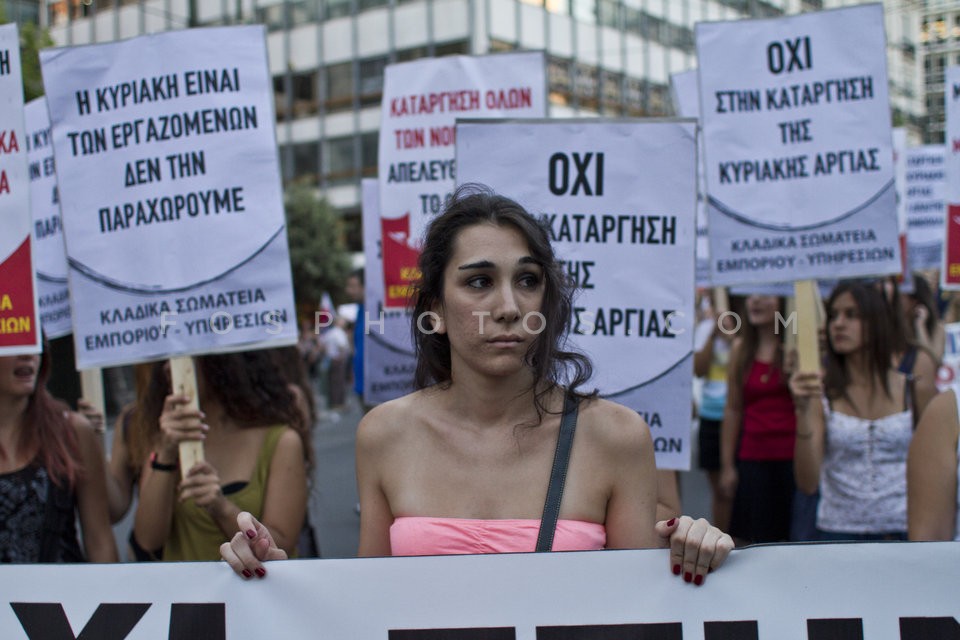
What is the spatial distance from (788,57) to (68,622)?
11.9 ft

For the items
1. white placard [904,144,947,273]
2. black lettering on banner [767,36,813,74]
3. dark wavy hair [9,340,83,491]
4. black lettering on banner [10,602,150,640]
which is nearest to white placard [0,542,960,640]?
black lettering on banner [10,602,150,640]

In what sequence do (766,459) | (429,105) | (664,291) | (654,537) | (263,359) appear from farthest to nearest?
(429,105)
(766,459)
(263,359)
(664,291)
(654,537)

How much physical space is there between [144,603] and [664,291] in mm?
1962

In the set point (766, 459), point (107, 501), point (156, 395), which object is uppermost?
point (156, 395)

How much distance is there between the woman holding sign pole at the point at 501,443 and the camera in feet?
7.09

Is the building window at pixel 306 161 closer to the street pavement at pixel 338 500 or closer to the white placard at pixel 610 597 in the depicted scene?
the street pavement at pixel 338 500

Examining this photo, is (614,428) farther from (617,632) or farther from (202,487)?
(202,487)

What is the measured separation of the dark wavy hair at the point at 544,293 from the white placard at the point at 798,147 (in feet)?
6.64


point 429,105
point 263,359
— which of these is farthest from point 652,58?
point 263,359

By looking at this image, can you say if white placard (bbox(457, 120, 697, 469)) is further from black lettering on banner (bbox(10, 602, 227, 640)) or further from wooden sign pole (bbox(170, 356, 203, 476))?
black lettering on banner (bbox(10, 602, 227, 640))

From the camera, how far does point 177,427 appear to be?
3.17m

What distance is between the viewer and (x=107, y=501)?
3.48 meters

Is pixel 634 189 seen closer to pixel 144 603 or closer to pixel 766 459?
pixel 144 603

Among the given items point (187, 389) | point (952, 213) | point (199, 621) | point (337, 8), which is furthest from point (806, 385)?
point (337, 8)
